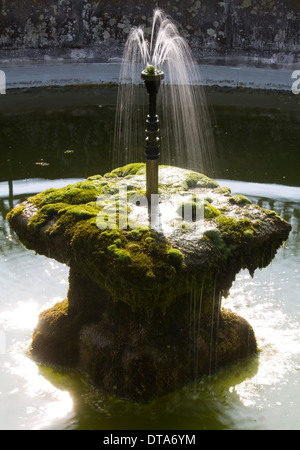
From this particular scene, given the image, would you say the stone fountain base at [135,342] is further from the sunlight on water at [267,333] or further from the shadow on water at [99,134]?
the shadow on water at [99,134]

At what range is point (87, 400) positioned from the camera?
171 inches

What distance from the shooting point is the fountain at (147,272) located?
4.11 meters

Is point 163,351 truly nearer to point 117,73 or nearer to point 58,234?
point 58,234

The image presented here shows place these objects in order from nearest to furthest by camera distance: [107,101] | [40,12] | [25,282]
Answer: [25,282] < [107,101] < [40,12]

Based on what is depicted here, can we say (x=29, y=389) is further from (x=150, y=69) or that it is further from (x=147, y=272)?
(x=150, y=69)

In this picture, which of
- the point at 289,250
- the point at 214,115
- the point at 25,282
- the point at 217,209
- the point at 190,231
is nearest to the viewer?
the point at 190,231

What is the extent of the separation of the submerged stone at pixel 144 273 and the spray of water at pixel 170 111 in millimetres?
3523

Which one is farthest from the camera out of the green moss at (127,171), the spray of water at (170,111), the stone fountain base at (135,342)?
the spray of water at (170,111)

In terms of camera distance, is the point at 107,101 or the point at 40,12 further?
the point at 40,12

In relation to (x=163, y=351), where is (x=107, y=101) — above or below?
above

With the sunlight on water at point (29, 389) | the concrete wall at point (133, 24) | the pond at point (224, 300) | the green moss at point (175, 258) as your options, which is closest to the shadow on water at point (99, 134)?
the pond at point (224, 300)

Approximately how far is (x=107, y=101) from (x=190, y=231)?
25.6ft
